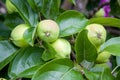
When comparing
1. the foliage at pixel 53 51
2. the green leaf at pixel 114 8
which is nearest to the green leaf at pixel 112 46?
the foliage at pixel 53 51

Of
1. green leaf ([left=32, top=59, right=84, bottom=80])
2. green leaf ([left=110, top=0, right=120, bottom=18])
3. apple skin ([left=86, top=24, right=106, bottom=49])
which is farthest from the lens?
green leaf ([left=110, top=0, right=120, bottom=18])

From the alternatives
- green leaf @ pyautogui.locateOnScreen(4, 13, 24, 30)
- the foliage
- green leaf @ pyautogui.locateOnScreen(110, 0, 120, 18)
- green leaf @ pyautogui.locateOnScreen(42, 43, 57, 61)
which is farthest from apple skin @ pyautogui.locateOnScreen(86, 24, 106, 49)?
green leaf @ pyautogui.locateOnScreen(110, 0, 120, 18)

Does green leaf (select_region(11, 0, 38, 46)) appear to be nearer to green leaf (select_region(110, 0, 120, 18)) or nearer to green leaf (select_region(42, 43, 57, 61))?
green leaf (select_region(42, 43, 57, 61))

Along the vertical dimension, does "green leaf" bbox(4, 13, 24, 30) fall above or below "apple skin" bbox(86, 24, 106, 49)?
above

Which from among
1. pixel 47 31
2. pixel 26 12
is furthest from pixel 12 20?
pixel 47 31

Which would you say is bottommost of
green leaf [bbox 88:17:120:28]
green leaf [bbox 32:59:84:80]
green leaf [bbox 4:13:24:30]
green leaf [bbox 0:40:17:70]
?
green leaf [bbox 32:59:84:80]

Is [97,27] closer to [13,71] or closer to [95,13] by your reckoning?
[13,71]

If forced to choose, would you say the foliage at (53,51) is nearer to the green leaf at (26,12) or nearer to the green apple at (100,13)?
the green leaf at (26,12)
